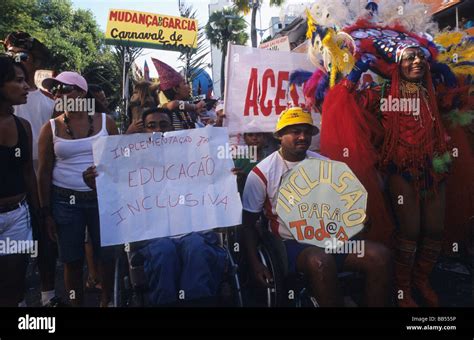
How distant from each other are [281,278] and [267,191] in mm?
575

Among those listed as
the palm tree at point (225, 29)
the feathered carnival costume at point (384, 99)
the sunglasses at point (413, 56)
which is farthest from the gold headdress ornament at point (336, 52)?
the palm tree at point (225, 29)

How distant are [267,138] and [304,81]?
56 centimetres

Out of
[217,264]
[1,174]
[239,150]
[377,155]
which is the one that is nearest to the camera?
[1,174]

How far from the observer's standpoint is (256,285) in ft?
8.25

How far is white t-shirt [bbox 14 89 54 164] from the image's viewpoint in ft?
10.5

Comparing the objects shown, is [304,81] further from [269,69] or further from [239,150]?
[239,150]

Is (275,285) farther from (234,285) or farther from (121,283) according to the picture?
(121,283)

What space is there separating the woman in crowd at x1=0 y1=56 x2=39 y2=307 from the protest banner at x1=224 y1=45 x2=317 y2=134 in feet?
4.66

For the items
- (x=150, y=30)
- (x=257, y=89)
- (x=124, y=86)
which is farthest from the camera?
(x=124, y=86)

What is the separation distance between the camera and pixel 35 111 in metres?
3.25

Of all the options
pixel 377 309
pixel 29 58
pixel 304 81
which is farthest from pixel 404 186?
pixel 29 58

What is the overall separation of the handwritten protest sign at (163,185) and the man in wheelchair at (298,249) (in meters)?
0.16

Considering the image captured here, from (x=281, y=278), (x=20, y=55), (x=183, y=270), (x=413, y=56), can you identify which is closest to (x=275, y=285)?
(x=281, y=278)

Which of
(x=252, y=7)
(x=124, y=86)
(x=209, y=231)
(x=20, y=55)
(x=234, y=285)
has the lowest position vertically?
(x=234, y=285)
